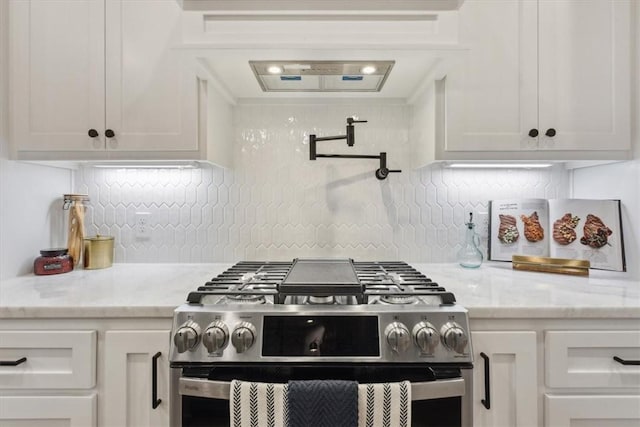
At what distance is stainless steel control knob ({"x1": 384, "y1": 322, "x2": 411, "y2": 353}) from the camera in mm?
968

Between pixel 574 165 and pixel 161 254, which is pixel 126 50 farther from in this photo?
pixel 574 165

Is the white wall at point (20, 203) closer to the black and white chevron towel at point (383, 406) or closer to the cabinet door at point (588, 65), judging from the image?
the black and white chevron towel at point (383, 406)

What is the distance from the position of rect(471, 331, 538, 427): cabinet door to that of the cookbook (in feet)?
2.43

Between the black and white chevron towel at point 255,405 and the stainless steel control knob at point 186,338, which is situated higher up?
the stainless steel control knob at point 186,338

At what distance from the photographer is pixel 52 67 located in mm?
1449

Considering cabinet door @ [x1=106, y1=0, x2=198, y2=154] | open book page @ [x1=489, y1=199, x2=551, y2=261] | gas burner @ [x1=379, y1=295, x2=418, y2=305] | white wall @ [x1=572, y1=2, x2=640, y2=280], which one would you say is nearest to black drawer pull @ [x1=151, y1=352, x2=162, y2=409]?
gas burner @ [x1=379, y1=295, x2=418, y2=305]

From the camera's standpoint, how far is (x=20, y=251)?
5.04ft

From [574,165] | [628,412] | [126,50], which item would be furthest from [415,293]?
[126,50]

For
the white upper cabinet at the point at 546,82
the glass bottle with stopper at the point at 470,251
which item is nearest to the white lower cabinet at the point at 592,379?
the glass bottle with stopper at the point at 470,251

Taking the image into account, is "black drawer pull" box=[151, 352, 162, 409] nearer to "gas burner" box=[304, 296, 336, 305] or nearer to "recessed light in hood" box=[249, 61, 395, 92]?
"gas burner" box=[304, 296, 336, 305]

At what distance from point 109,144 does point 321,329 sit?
1180 mm

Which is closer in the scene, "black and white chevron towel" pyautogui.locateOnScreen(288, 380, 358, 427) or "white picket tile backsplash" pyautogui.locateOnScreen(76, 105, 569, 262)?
"black and white chevron towel" pyautogui.locateOnScreen(288, 380, 358, 427)

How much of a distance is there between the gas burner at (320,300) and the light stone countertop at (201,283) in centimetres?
42

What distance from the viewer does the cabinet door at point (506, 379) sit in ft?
3.54
